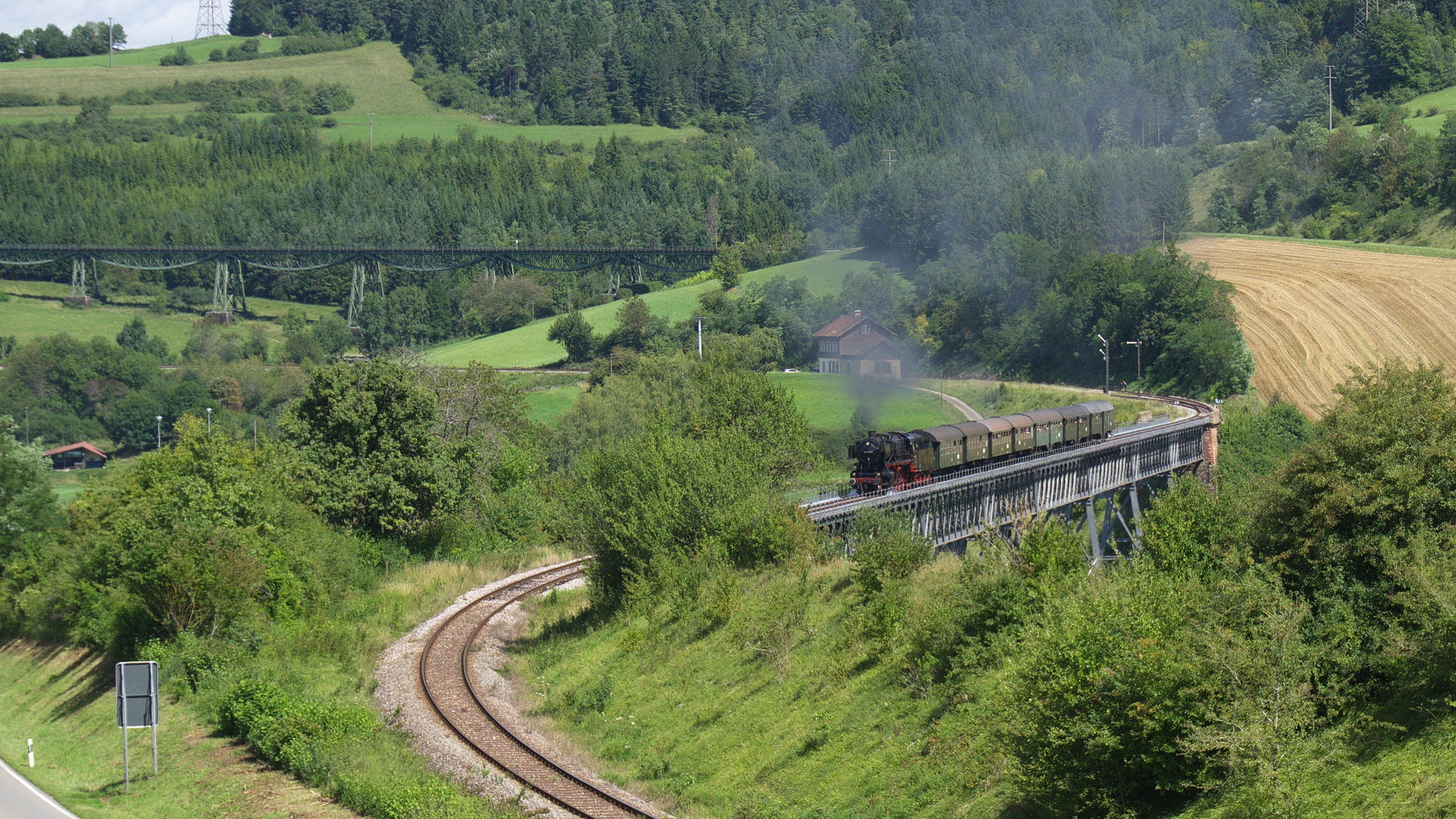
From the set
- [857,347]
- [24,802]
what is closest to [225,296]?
[857,347]

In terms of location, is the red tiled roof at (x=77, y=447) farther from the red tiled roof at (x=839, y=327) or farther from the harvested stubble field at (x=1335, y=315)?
the harvested stubble field at (x=1335, y=315)

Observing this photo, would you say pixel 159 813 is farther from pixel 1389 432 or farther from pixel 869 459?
pixel 869 459

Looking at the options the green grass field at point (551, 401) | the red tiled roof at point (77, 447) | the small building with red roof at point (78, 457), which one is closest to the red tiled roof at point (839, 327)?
the green grass field at point (551, 401)

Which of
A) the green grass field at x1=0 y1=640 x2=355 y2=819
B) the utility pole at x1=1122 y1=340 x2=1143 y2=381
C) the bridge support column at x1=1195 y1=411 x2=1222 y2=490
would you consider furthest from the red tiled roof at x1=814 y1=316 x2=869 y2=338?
the green grass field at x1=0 y1=640 x2=355 y2=819

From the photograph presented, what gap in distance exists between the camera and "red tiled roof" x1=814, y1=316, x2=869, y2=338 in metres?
107

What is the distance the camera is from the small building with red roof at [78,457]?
400 feet

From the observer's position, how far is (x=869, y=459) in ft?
173

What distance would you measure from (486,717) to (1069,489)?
3739cm

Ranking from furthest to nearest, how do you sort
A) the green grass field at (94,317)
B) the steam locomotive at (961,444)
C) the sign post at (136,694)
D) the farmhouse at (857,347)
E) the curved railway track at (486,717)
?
the green grass field at (94,317) < the farmhouse at (857,347) < the steam locomotive at (961,444) < the sign post at (136,694) < the curved railway track at (486,717)

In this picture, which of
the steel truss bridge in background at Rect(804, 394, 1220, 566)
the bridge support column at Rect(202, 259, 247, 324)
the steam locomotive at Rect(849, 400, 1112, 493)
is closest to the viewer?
the steel truss bridge in background at Rect(804, 394, 1220, 566)

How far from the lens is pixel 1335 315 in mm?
95438

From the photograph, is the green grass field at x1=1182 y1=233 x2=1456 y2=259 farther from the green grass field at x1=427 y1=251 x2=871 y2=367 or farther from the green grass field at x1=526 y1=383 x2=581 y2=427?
the green grass field at x1=526 y1=383 x2=581 y2=427

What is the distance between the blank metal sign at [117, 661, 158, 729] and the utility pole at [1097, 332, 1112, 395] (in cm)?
8002

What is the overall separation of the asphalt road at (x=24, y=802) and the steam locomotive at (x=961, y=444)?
32.0 m
